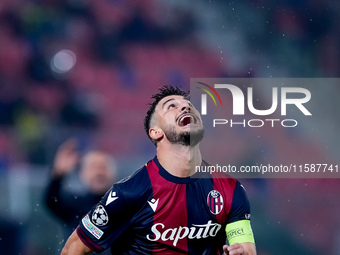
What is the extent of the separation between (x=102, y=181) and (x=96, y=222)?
→ 1454 millimetres

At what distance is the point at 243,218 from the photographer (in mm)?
2717

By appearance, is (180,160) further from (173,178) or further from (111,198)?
(111,198)

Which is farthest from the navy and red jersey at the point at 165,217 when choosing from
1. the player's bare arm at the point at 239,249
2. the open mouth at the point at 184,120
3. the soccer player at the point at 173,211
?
the open mouth at the point at 184,120

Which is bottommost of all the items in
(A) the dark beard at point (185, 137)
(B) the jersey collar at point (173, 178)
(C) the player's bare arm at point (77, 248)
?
(C) the player's bare arm at point (77, 248)

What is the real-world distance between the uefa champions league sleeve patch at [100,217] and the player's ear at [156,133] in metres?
0.53

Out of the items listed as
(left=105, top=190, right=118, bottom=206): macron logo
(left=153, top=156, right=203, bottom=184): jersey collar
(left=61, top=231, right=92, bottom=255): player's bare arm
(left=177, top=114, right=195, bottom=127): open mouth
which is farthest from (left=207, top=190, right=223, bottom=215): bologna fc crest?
(left=61, top=231, right=92, bottom=255): player's bare arm

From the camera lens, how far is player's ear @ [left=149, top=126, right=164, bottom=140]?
2.83 m

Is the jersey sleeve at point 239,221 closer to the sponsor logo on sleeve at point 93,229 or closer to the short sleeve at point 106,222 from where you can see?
the short sleeve at point 106,222

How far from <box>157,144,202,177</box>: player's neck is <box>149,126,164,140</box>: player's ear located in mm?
102

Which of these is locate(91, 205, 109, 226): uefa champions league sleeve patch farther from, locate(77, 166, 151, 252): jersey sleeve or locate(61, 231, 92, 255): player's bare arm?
locate(61, 231, 92, 255): player's bare arm

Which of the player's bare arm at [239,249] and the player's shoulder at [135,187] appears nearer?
the player's bare arm at [239,249]

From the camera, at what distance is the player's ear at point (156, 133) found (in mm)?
2826

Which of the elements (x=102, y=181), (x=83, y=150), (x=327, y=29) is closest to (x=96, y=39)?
(x=83, y=150)

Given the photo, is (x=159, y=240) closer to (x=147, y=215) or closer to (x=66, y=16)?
(x=147, y=215)
